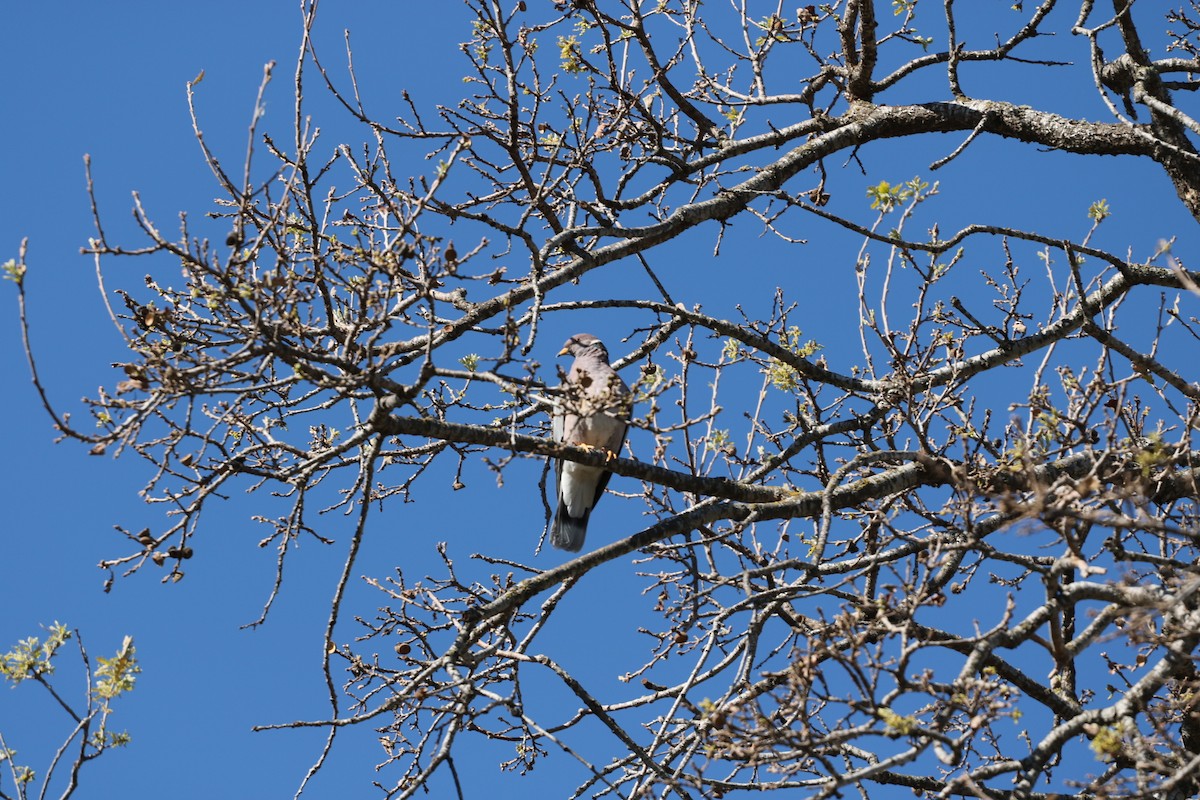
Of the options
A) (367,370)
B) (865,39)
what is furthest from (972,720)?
(865,39)

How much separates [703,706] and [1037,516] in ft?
3.77

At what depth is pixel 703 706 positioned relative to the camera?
3.52 metres

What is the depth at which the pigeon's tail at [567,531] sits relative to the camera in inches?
262

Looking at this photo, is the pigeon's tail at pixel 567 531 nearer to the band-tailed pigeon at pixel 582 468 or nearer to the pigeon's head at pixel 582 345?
the band-tailed pigeon at pixel 582 468

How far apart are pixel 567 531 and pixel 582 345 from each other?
3.80 feet

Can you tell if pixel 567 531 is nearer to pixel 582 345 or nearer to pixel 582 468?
pixel 582 468

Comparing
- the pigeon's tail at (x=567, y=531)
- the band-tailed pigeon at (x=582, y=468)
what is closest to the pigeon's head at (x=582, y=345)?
the band-tailed pigeon at (x=582, y=468)

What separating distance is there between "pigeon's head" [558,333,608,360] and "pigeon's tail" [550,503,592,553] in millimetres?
954

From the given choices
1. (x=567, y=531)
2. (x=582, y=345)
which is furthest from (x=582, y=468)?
(x=582, y=345)

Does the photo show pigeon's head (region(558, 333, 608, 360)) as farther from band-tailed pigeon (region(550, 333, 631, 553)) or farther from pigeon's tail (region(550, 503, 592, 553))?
pigeon's tail (region(550, 503, 592, 553))

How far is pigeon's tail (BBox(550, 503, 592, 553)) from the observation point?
21.8ft

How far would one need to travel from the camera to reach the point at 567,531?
6656mm

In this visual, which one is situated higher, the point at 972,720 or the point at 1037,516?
the point at 1037,516

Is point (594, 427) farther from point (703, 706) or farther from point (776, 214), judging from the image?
point (703, 706)
